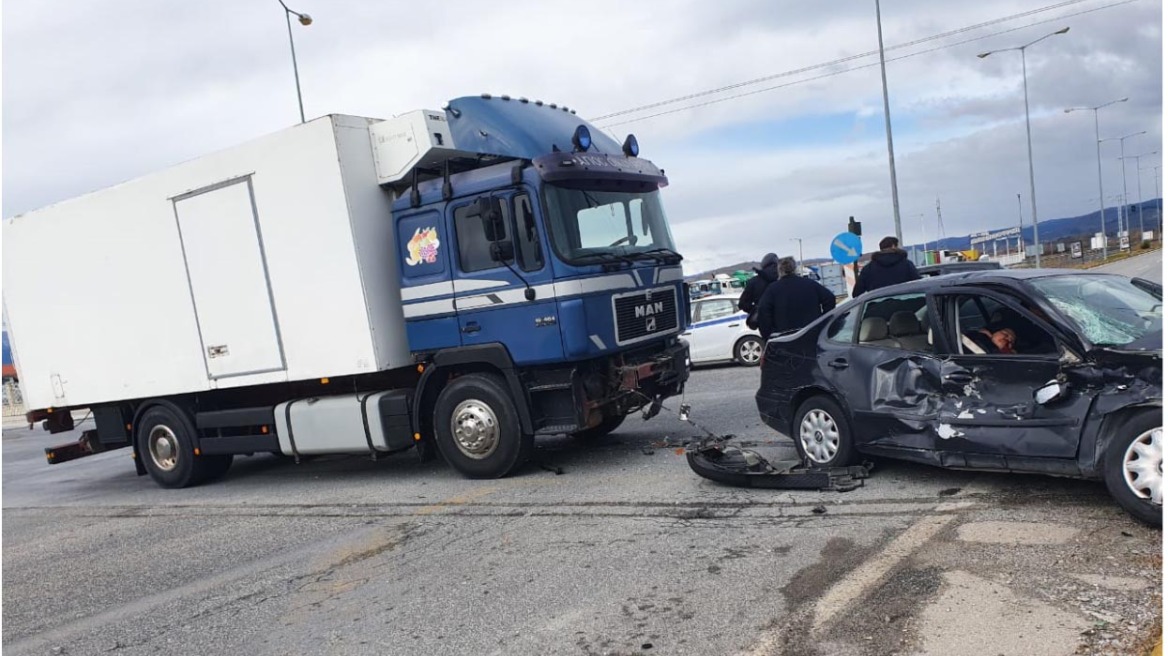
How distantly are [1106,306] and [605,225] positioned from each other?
13.8ft

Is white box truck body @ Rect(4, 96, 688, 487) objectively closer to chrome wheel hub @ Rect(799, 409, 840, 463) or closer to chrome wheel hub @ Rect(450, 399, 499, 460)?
chrome wheel hub @ Rect(450, 399, 499, 460)

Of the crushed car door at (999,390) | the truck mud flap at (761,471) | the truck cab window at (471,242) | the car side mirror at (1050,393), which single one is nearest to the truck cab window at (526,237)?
the truck cab window at (471,242)

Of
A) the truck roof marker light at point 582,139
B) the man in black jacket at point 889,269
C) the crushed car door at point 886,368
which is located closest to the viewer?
the crushed car door at point 886,368

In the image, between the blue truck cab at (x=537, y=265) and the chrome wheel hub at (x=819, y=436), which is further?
the blue truck cab at (x=537, y=265)

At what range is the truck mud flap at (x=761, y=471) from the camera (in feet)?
21.9

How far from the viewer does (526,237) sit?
26.1 feet

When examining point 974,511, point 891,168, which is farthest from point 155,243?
point 891,168

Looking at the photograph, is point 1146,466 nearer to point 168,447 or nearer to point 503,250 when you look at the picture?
point 503,250

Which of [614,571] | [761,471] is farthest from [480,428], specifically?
[614,571]

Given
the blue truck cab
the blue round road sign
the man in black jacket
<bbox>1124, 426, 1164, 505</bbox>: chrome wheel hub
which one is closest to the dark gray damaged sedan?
<bbox>1124, 426, 1164, 505</bbox>: chrome wheel hub

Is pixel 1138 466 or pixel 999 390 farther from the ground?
pixel 999 390

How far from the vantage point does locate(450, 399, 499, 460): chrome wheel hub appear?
27.5ft

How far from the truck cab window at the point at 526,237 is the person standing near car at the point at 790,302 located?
3.09 m

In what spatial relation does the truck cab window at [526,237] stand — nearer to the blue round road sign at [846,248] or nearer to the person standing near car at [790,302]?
the person standing near car at [790,302]
